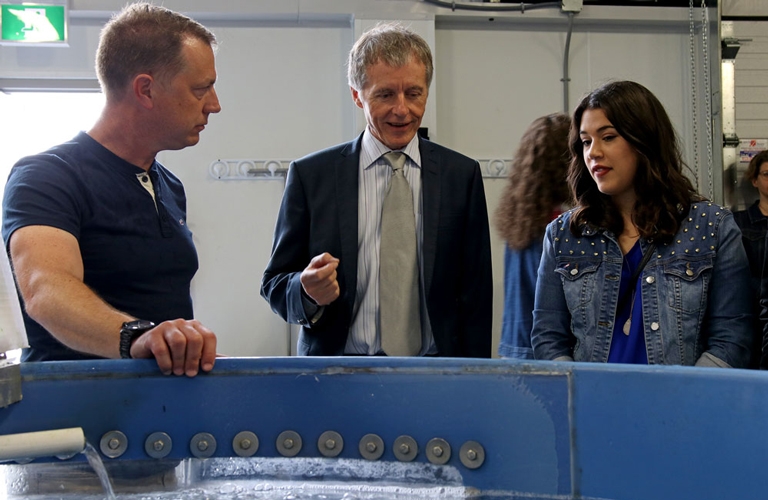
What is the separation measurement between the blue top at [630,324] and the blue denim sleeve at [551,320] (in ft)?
0.30

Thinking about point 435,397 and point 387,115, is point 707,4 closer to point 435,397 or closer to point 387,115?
point 387,115

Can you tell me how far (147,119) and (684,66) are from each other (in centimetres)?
372

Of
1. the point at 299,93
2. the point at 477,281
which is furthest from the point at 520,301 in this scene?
the point at 299,93

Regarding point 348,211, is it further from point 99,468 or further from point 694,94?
point 694,94

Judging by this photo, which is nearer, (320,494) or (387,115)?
(320,494)

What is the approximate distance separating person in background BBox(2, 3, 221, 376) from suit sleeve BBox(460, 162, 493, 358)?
22.8 inches

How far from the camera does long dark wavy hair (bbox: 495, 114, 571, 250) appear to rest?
206 cm

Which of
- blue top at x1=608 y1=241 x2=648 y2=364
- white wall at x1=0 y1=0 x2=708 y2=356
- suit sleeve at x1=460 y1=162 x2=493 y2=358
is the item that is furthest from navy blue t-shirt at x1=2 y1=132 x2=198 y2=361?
white wall at x1=0 y1=0 x2=708 y2=356

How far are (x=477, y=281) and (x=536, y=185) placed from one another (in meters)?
0.53

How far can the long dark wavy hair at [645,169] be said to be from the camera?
1.48 metres

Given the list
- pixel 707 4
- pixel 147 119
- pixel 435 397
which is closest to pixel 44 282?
pixel 147 119

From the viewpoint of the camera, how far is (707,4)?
13.8ft

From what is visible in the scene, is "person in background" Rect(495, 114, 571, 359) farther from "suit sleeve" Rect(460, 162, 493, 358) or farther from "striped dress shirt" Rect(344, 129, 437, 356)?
"striped dress shirt" Rect(344, 129, 437, 356)

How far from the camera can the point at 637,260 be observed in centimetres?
147
